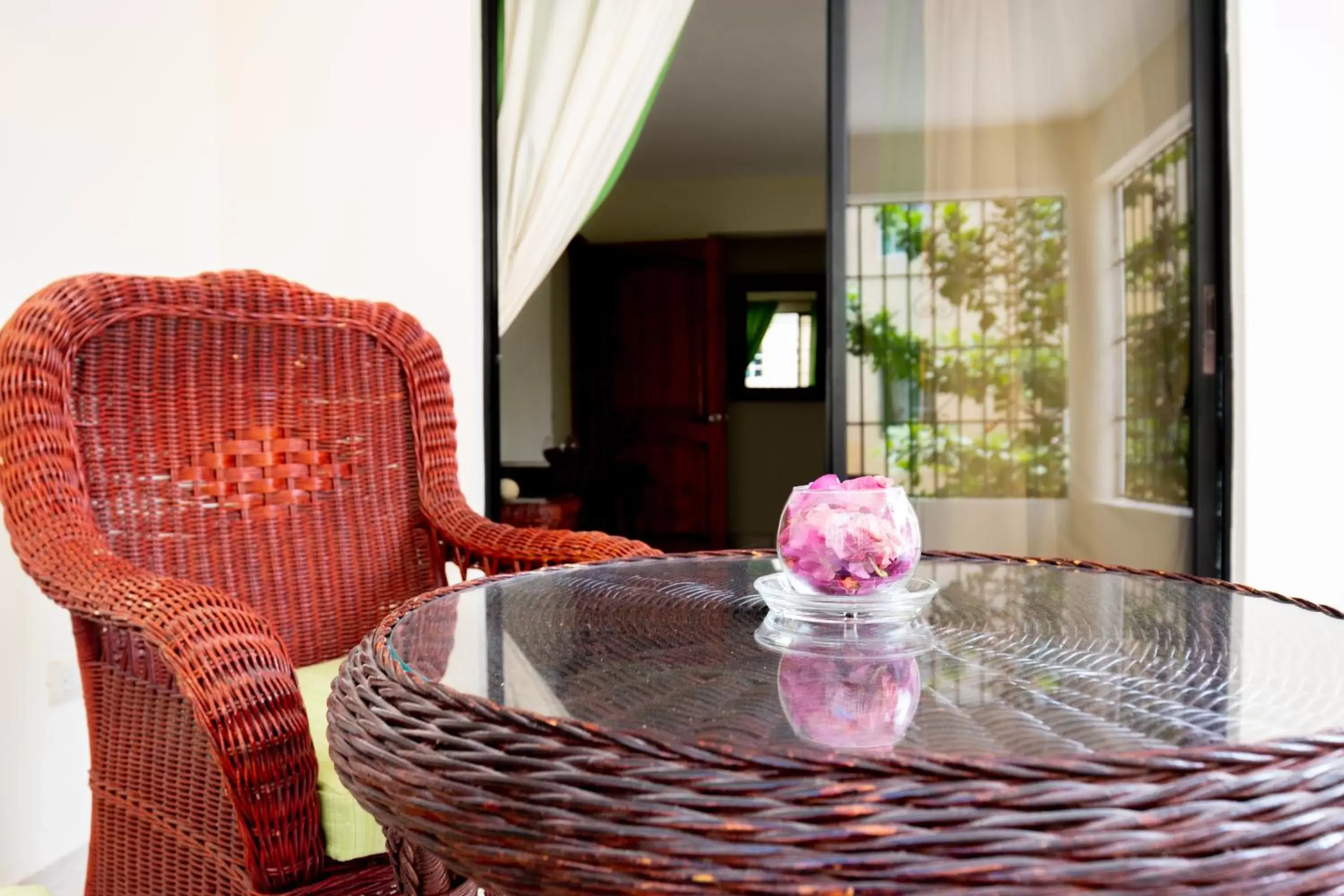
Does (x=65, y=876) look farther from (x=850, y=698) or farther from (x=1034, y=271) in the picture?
(x=1034, y=271)

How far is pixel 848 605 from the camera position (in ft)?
3.24

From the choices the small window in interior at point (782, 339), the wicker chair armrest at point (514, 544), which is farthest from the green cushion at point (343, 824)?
the small window in interior at point (782, 339)

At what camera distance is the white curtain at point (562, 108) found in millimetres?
2863

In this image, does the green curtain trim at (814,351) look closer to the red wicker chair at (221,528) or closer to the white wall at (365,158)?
the white wall at (365,158)

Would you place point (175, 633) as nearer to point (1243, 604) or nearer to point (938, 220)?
point (1243, 604)

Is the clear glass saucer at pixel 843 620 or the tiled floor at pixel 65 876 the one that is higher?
the clear glass saucer at pixel 843 620

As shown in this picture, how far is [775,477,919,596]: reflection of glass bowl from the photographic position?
3.19 ft

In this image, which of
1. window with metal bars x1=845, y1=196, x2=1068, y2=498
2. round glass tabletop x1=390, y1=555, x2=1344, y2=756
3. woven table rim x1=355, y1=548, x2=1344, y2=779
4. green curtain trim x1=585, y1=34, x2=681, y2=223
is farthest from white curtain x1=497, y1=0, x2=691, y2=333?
woven table rim x1=355, y1=548, x2=1344, y2=779

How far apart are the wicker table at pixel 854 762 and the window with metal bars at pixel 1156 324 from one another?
1.95 m

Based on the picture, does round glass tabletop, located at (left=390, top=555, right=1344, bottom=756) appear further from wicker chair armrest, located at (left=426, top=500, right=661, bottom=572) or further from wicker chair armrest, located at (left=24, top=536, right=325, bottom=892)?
wicker chair armrest, located at (left=426, top=500, right=661, bottom=572)

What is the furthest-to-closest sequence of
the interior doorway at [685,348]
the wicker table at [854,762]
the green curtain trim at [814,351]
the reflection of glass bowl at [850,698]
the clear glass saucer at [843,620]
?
the green curtain trim at [814,351] → the interior doorway at [685,348] → the clear glass saucer at [843,620] → the reflection of glass bowl at [850,698] → the wicker table at [854,762]

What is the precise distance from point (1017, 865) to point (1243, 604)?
0.76 m

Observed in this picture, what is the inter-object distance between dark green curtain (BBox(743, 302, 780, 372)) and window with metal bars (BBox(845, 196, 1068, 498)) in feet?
16.9

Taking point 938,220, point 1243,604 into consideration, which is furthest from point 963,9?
point 1243,604
